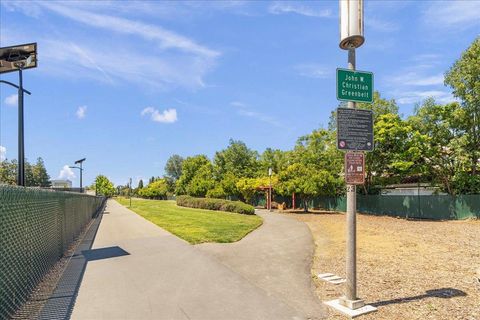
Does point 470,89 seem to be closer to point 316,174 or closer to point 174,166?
point 316,174

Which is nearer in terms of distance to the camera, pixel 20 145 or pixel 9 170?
pixel 20 145

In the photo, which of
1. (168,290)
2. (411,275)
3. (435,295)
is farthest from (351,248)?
(168,290)

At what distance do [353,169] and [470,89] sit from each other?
2336 cm

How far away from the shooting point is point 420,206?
88.8 ft

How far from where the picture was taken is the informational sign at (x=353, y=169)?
598 centimetres

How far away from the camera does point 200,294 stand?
21.5 feet

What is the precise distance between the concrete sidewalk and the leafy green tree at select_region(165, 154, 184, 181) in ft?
424

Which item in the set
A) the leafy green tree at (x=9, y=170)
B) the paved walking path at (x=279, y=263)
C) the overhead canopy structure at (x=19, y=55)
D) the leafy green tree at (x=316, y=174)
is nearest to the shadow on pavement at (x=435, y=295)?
the paved walking path at (x=279, y=263)

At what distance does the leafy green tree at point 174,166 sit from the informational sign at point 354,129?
134 meters

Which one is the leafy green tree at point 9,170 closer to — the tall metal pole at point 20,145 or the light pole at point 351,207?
the tall metal pole at point 20,145

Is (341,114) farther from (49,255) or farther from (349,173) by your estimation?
(49,255)

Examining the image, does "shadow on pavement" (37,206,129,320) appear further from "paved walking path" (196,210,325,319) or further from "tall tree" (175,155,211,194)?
"tall tree" (175,155,211,194)

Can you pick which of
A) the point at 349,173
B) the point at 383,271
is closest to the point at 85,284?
the point at 349,173

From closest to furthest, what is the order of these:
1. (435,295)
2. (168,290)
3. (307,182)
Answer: (435,295), (168,290), (307,182)
